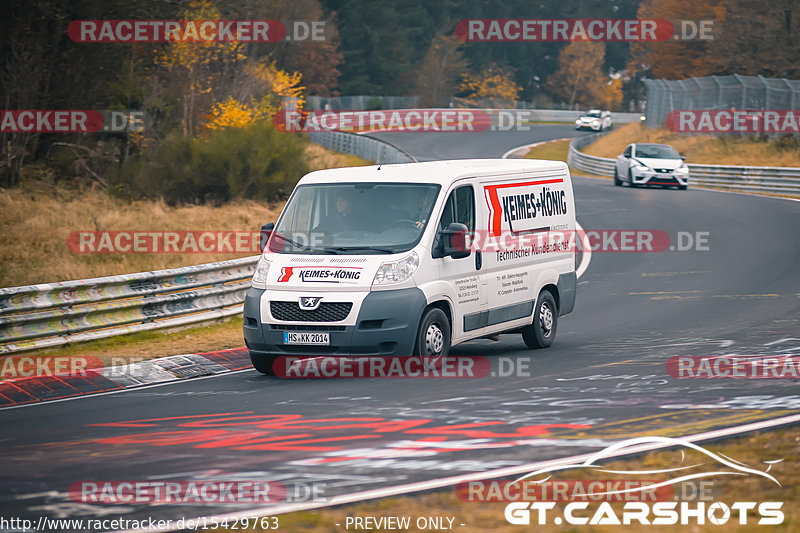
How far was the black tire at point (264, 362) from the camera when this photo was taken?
37.6 ft

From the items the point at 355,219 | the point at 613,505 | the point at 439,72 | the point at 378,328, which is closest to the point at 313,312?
the point at 378,328

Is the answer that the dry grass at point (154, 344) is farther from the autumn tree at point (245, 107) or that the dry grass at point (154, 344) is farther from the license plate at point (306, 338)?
the autumn tree at point (245, 107)

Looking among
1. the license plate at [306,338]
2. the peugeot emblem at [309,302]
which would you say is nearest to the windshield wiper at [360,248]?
the peugeot emblem at [309,302]

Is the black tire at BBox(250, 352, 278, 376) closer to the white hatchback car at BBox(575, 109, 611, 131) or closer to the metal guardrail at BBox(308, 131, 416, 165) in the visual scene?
the metal guardrail at BBox(308, 131, 416, 165)

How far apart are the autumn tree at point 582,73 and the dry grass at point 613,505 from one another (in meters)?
117

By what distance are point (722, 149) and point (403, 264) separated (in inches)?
1550

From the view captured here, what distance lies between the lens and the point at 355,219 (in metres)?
11.7

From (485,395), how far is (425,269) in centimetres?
193

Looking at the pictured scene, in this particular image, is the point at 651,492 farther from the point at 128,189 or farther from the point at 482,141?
the point at 482,141

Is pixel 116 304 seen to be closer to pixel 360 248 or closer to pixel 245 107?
pixel 360 248

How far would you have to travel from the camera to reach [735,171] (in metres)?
39.6

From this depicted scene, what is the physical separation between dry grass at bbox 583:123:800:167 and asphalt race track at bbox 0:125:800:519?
29.1 metres

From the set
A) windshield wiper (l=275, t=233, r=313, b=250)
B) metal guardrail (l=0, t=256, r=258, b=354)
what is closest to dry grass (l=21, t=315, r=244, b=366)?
metal guardrail (l=0, t=256, r=258, b=354)

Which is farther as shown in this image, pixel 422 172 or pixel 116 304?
pixel 116 304
